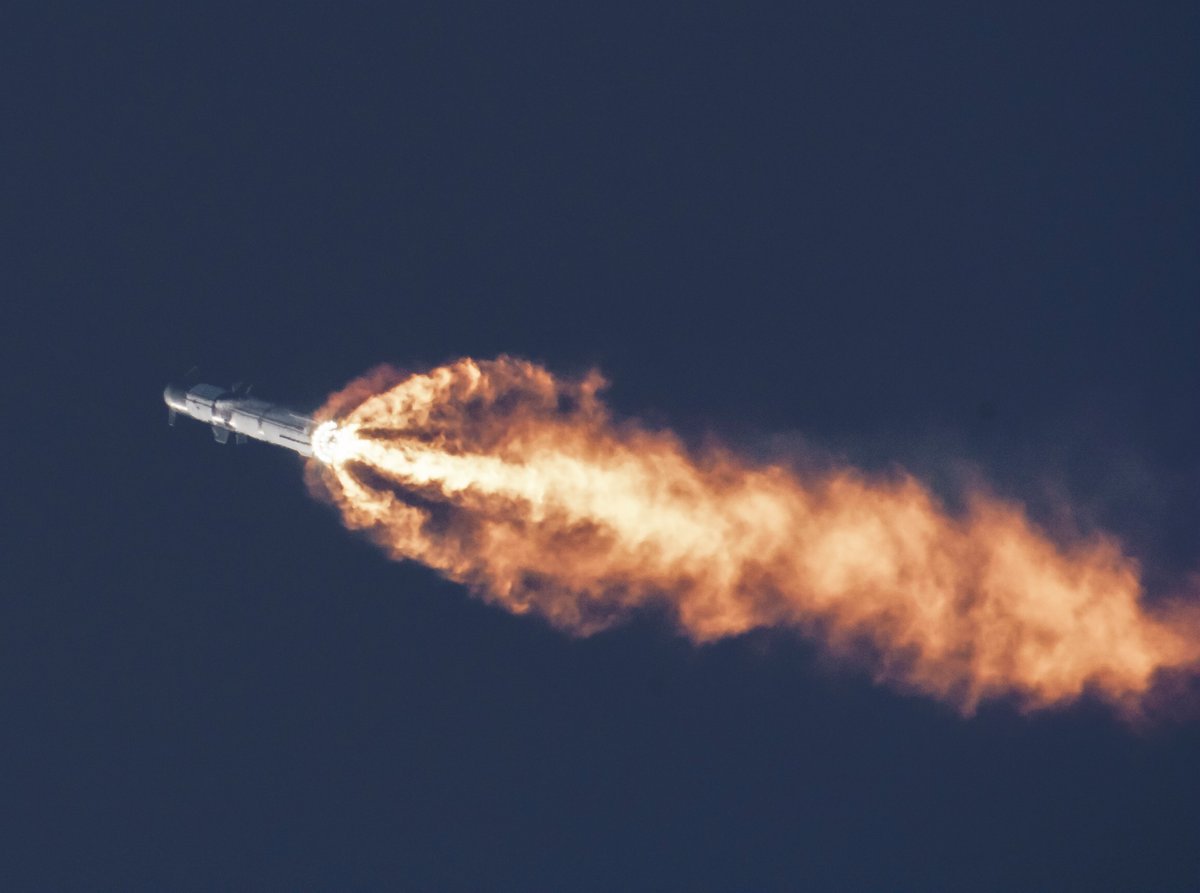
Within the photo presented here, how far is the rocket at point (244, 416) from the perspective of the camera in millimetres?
57438

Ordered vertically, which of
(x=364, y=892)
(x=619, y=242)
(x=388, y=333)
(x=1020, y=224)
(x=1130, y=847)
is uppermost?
(x=1020, y=224)

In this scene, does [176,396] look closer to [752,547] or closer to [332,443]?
[332,443]

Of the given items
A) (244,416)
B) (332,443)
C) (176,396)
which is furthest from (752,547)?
(176,396)

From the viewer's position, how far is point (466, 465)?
59625 mm

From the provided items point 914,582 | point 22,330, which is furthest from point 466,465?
point 22,330

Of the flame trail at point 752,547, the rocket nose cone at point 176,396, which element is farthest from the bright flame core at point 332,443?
the rocket nose cone at point 176,396

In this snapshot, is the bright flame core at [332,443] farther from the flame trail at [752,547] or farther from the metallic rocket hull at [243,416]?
the flame trail at [752,547]

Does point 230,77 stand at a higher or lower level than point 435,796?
higher

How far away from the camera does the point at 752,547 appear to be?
61.3 metres

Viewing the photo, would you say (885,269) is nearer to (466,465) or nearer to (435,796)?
(466,465)

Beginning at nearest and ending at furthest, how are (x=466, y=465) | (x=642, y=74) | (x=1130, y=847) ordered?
1. (x=466, y=465)
2. (x=1130, y=847)
3. (x=642, y=74)

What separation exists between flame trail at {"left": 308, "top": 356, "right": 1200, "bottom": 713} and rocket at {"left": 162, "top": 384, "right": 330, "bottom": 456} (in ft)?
8.37

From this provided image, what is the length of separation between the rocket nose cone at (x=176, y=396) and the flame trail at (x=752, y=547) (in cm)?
743

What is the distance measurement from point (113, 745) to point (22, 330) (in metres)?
23.5
